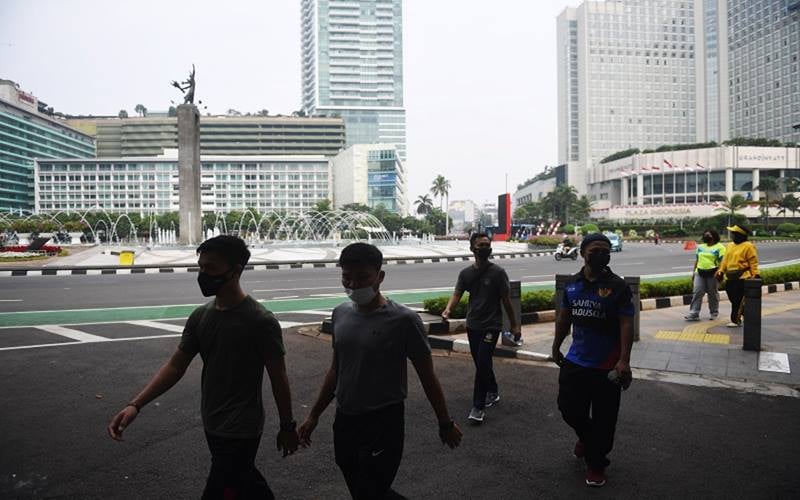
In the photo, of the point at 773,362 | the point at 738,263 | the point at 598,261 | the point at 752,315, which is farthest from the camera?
the point at 738,263

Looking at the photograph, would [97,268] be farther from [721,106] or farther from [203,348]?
[721,106]

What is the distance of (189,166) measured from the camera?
125ft

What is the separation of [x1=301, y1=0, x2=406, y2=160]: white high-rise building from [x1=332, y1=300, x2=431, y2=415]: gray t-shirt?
178 metres

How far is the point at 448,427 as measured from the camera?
3.04 meters

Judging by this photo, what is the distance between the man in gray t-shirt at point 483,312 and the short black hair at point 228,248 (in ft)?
10.1

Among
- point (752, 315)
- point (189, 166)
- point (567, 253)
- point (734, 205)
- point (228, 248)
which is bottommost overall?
point (752, 315)

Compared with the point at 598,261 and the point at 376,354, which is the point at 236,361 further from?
the point at 598,261

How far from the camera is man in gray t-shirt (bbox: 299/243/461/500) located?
112 inches

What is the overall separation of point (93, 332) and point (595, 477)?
9.22 metres

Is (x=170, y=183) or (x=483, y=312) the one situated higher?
(x=170, y=183)

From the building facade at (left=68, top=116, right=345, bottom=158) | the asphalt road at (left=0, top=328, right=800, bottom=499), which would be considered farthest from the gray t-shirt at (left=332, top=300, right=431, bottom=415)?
the building facade at (left=68, top=116, right=345, bottom=158)

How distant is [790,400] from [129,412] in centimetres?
655

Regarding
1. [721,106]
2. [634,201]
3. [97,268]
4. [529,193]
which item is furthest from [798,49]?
[97,268]

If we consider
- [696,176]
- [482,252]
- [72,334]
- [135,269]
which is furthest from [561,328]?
[696,176]
